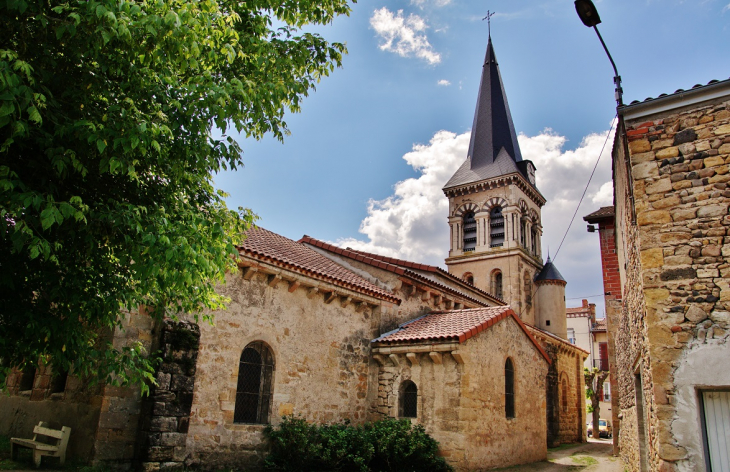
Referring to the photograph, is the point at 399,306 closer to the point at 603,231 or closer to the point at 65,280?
the point at 603,231

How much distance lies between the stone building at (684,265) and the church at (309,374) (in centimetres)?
546

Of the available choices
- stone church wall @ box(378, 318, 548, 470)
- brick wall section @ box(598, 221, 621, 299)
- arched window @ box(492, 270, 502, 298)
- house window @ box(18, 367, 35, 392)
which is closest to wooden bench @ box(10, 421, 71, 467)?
house window @ box(18, 367, 35, 392)

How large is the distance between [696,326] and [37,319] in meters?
6.98

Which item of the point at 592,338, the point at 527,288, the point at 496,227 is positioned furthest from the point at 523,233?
the point at 592,338

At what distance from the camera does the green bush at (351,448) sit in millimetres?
9906

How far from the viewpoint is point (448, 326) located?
12.6 metres

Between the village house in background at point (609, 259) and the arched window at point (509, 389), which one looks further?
the village house in background at point (609, 259)

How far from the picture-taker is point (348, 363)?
12234mm

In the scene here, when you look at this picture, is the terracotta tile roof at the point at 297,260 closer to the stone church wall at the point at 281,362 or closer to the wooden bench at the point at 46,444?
the stone church wall at the point at 281,362

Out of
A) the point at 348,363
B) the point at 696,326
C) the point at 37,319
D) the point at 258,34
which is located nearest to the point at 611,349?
the point at 348,363

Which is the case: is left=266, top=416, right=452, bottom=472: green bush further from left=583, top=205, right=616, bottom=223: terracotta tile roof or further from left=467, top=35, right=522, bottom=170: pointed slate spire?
left=467, top=35, right=522, bottom=170: pointed slate spire

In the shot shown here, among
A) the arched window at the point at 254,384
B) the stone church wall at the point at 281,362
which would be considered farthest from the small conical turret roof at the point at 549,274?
the arched window at the point at 254,384

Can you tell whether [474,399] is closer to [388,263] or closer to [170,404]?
[388,263]

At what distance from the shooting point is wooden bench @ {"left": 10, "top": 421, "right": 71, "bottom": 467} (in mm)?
7715
